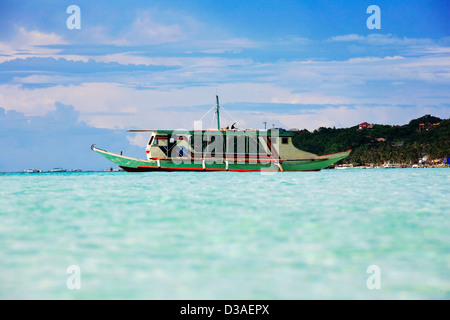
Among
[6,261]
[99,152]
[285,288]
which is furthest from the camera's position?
[99,152]

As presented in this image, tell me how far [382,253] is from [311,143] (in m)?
128

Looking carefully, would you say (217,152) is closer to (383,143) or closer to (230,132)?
(230,132)

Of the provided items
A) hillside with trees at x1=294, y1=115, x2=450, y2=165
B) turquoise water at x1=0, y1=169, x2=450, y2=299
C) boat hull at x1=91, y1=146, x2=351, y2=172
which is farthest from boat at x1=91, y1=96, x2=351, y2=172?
hillside with trees at x1=294, y1=115, x2=450, y2=165

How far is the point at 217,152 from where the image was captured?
36562mm

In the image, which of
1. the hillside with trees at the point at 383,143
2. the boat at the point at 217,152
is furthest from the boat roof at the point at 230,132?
the hillside with trees at the point at 383,143

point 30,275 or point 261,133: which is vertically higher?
point 261,133

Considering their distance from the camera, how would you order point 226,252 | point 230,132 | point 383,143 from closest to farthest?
point 226,252 → point 230,132 → point 383,143

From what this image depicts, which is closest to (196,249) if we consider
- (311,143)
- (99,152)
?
(99,152)

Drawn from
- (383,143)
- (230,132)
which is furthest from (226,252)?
(383,143)

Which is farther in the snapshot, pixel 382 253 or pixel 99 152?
pixel 99 152

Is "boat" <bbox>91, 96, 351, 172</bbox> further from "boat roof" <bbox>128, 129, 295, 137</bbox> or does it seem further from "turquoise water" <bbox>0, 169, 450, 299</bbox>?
"turquoise water" <bbox>0, 169, 450, 299</bbox>

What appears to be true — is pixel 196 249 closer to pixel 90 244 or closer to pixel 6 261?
pixel 90 244

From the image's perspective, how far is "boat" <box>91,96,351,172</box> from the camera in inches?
1410

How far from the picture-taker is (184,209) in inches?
482
